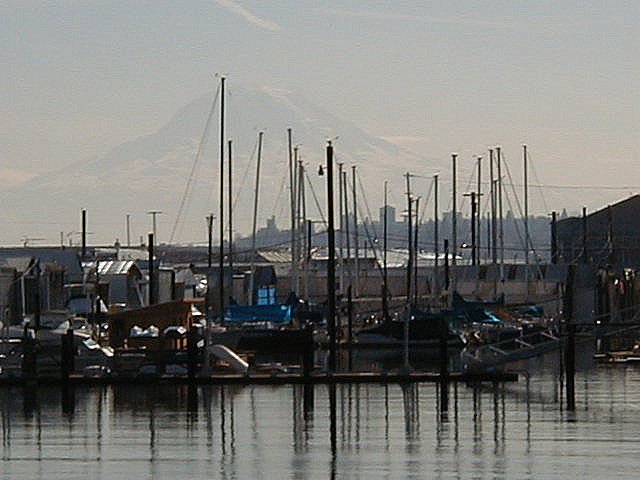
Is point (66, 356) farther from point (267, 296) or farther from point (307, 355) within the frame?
point (267, 296)

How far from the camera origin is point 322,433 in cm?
4769

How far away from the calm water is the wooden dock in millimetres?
359

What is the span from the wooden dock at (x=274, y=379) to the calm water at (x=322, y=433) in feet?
1.18

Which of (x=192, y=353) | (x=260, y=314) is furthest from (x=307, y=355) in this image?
(x=260, y=314)

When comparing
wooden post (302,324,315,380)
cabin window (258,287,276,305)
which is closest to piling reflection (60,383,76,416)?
wooden post (302,324,315,380)

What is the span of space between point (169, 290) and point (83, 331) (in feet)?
133

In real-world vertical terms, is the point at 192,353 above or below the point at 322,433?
above

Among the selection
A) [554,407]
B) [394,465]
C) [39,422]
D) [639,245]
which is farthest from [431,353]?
[639,245]

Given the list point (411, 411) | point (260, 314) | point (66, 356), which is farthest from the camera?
point (260, 314)

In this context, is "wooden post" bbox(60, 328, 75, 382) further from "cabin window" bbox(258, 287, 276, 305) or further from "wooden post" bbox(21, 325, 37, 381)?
"cabin window" bbox(258, 287, 276, 305)

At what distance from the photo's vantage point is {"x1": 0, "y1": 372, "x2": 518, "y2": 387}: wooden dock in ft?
196

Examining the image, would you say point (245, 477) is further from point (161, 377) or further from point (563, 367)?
point (563, 367)

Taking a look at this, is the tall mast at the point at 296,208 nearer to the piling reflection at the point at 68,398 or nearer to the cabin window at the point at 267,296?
the cabin window at the point at 267,296

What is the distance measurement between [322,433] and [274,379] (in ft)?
41.9
